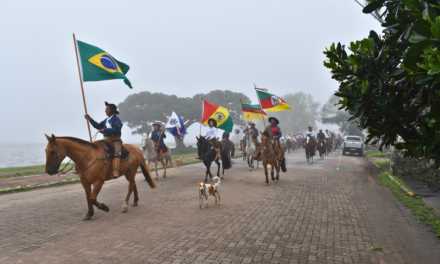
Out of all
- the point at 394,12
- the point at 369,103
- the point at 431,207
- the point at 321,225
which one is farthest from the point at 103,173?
the point at 431,207

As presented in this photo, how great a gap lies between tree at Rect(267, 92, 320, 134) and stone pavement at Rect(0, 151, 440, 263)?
82342 millimetres

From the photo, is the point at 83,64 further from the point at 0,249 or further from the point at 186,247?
the point at 186,247

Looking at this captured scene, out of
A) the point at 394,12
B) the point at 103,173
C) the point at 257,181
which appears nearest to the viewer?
the point at 394,12

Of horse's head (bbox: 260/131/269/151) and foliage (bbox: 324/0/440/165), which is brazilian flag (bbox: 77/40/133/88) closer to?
horse's head (bbox: 260/131/269/151)

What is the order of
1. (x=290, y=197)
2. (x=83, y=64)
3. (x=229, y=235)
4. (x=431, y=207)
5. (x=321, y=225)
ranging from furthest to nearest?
(x=290, y=197) < (x=83, y=64) < (x=431, y=207) < (x=321, y=225) < (x=229, y=235)

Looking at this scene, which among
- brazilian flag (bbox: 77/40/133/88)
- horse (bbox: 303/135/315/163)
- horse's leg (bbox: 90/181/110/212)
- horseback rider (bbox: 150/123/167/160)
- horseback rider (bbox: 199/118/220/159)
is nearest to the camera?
horse's leg (bbox: 90/181/110/212)

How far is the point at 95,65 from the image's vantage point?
327 inches

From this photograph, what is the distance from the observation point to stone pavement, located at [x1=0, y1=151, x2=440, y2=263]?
15.0 ft

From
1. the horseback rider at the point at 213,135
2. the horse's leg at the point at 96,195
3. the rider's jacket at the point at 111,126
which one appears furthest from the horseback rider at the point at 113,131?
the horseback rider at the point at 213,135

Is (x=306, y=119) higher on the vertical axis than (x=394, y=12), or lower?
higher

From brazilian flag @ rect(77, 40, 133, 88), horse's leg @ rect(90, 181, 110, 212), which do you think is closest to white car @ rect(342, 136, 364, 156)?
brazilian flag @ rect(77, 40, 133, 88)

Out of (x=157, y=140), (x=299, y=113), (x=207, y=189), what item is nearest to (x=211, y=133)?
(x=157, y=140)

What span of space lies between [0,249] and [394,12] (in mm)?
6851

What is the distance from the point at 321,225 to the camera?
6.13 m
